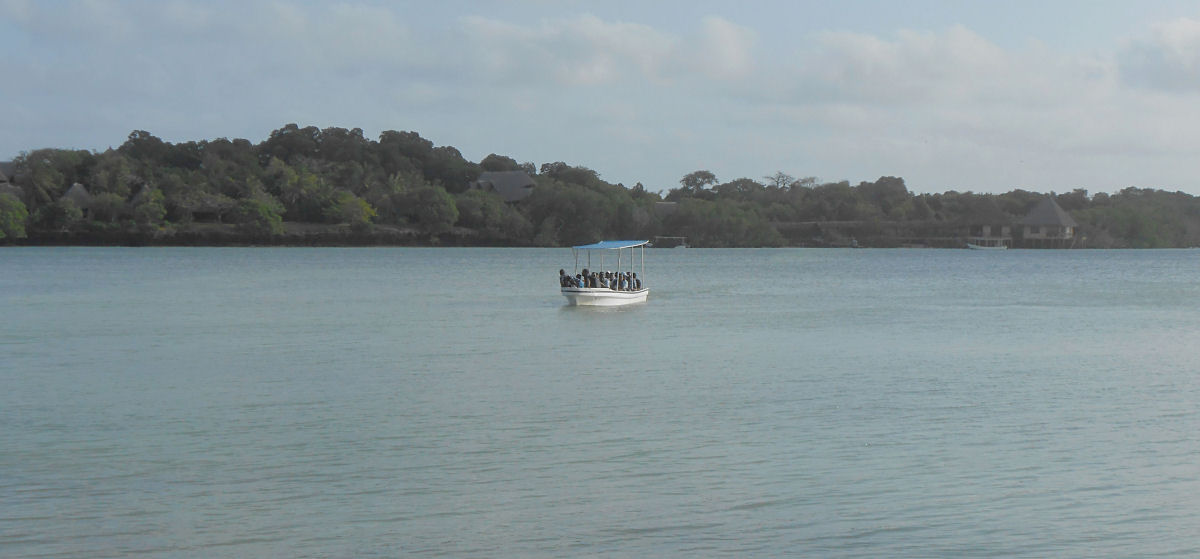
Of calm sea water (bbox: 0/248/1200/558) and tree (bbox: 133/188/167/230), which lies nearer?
calm sea water (bbox: 0/248/1200/558)

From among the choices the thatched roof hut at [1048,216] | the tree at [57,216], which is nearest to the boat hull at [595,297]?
the tree at [57,216]

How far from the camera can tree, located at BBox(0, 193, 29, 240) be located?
109938 millimetres

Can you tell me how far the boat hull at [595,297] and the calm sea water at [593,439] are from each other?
6.47 m

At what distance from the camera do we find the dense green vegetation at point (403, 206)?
119312mm

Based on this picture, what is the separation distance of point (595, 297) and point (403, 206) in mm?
99407

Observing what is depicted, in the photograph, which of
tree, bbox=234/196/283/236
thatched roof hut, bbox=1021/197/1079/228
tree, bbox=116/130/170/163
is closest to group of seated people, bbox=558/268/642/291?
tree, bbox=234/196/283/236

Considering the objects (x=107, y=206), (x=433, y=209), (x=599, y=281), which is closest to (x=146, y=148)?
(x=107, y=206)

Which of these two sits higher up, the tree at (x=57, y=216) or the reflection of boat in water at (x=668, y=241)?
the tree at (x=57, y=216)

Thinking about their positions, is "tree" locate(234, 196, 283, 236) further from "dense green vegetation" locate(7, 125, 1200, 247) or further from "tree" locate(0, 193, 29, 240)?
"tree" locate(0, 193, 29, 240)

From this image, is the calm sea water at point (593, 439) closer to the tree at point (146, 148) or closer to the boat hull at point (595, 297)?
the boat hull at point (595, 297)

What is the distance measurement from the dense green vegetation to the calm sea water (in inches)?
3730

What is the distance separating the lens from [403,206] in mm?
134375

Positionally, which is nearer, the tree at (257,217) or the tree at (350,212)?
the tree at (257,217)

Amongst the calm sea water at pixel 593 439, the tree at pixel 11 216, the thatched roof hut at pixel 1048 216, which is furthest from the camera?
the thatched roof hut at pixel 1048 216
